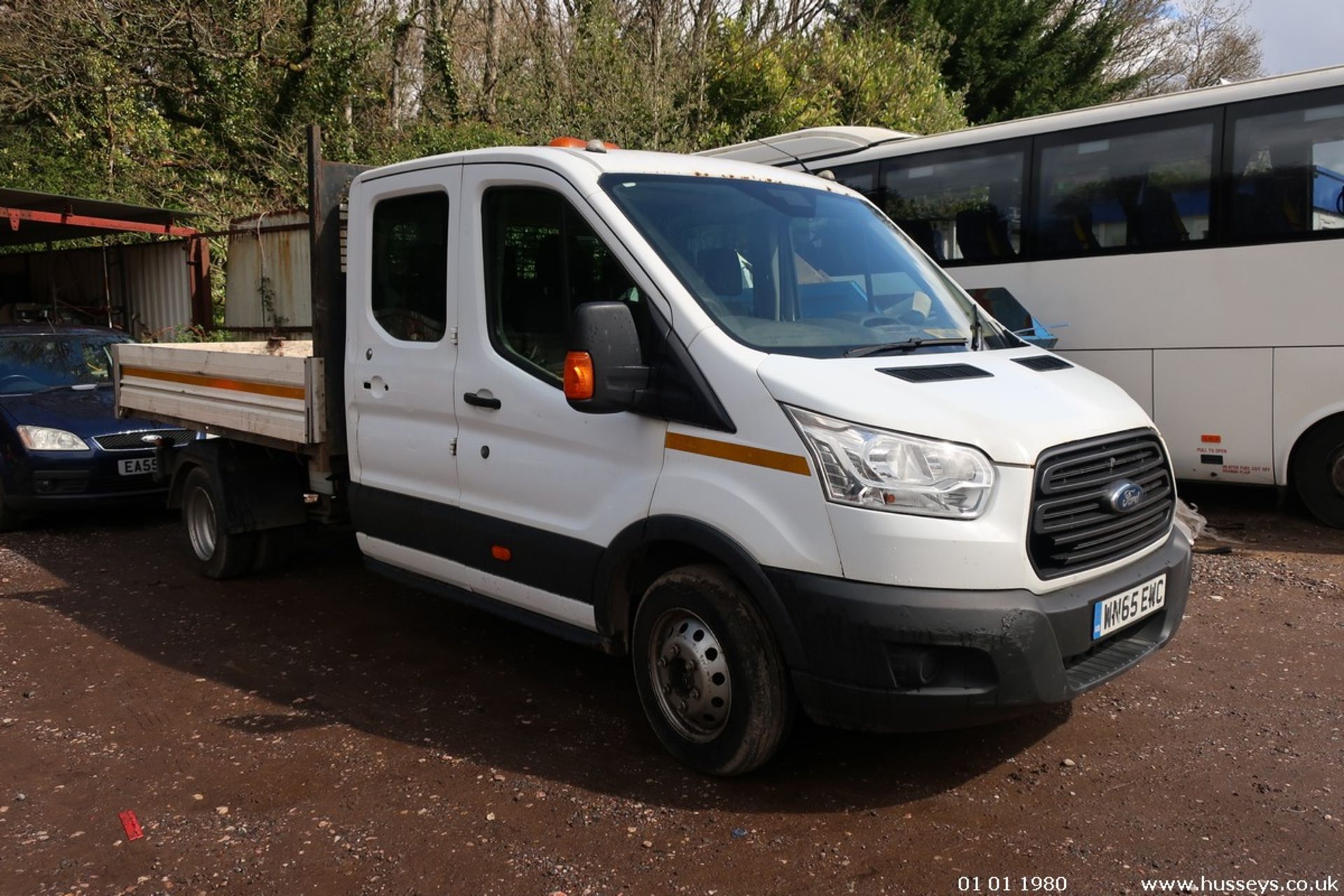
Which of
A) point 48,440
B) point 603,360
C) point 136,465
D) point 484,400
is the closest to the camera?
point 603,360

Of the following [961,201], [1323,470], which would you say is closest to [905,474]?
[1323,470]

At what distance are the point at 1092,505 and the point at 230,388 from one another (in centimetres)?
497

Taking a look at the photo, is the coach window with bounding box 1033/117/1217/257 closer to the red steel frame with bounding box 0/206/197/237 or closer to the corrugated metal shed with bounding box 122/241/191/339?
the red steel frame with bounding box 0/206/197/237

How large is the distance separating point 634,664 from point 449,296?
186 cm

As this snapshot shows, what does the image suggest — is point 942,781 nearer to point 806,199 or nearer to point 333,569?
point 806,199

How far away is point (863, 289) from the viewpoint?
4.44m

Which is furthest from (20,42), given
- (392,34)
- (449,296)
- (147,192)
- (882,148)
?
(449,296)

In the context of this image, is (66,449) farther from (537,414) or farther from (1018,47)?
(1018,47)

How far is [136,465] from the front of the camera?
8.27 metres

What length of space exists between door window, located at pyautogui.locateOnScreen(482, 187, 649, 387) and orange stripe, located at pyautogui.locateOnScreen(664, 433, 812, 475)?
0.63m

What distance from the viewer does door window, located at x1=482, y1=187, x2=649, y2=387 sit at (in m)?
4.20

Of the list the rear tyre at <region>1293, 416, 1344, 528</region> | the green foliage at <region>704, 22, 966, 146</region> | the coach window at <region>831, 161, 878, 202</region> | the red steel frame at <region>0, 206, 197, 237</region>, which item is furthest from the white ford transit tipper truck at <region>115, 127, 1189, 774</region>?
the green foliage at <region>704, 22, 966, 146</region>

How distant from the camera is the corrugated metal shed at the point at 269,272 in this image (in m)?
14.2

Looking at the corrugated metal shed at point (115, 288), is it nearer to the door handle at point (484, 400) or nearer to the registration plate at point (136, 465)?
the registration plate at point (136, 465)
